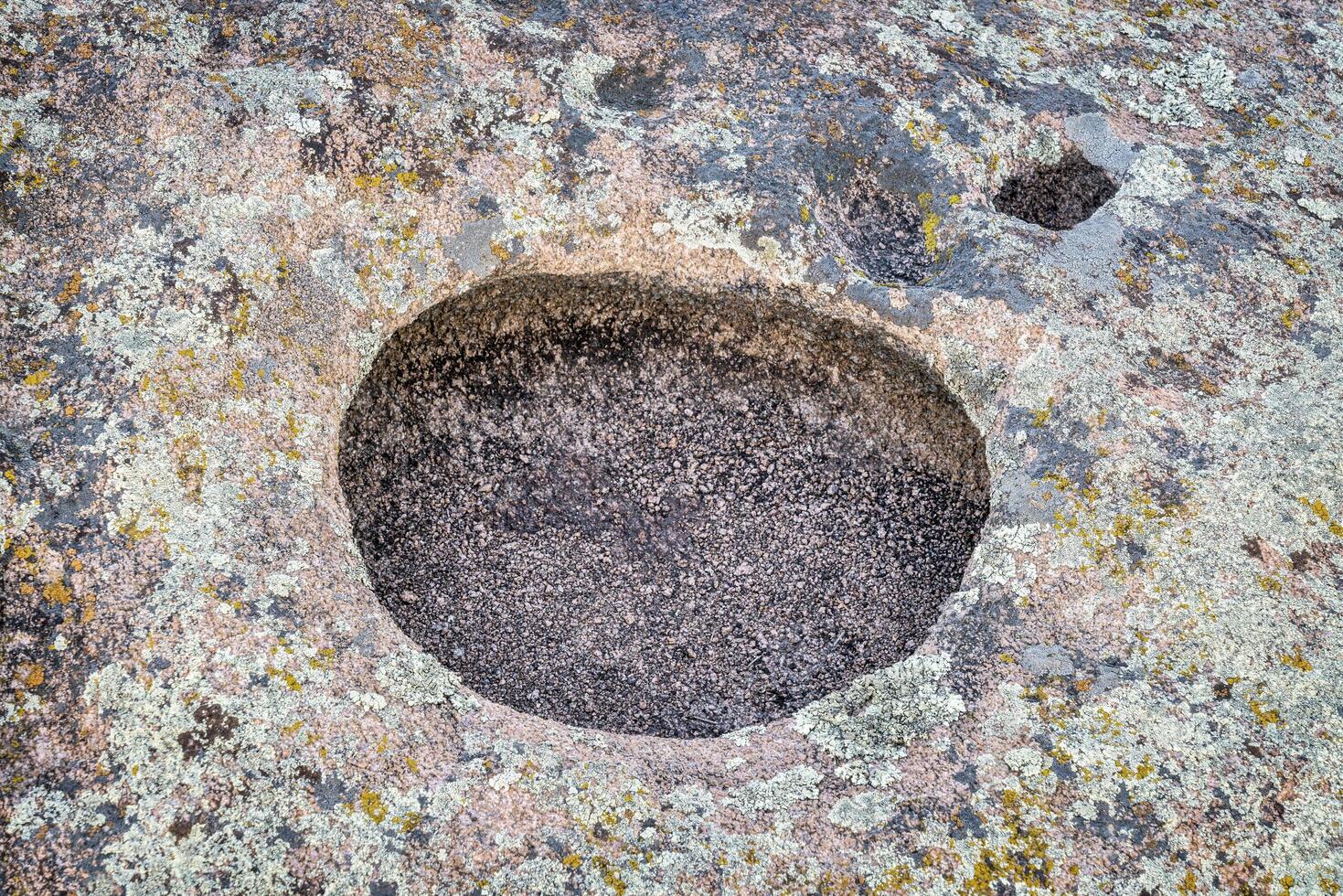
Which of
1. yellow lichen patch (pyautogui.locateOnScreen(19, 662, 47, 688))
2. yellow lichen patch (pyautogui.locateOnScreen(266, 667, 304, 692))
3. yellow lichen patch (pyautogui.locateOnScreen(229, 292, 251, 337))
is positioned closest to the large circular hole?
yellow lichen patch (pyautogui.locateOnScreen(229, 292, 251, 337))

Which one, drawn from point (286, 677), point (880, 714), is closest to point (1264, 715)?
point (880, 714)

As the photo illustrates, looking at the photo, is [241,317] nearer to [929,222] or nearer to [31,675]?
[31,675]

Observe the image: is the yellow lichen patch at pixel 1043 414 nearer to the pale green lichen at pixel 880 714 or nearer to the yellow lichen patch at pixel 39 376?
the pale green lichen at pixel 880 714

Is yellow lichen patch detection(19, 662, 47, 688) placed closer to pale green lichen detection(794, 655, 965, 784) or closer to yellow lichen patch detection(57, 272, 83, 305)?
yellow lichen patch detection(57, 272, 83, 305)

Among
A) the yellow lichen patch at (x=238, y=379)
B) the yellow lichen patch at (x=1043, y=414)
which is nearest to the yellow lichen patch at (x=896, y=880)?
the yellow lichen patch at (x=1043, y=414)

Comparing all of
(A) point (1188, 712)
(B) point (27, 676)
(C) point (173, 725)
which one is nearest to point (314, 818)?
(C) point (173, 725)

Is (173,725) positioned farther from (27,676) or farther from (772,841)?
(772,841)

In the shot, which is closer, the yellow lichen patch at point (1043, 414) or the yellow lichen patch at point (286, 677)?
the yellow lichen patch at point (286, 677)
